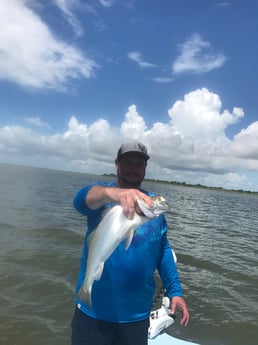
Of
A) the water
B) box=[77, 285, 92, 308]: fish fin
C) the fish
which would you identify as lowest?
the water

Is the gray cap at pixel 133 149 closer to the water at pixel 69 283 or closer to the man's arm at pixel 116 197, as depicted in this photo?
the man's arm at pixel 116 197

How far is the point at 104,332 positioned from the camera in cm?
384

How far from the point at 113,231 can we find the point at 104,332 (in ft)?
5.09

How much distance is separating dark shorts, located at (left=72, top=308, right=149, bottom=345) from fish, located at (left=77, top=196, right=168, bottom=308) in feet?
2.00

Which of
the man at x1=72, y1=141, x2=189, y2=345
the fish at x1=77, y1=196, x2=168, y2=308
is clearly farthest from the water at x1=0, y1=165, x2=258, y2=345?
the fish at x1=77, y1=196, x2=168, y2=308

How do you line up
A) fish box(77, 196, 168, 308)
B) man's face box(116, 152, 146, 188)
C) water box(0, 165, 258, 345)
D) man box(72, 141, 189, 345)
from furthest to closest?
water box(0, 165, 258, 345), man's face box(116, 152, 146, 188), man box(72, 141, 189, 345), fish box(77, 196, 168, 308)

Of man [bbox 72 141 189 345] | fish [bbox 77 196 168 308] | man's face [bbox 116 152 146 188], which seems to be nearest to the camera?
fish [bbox 77 196 168 308]

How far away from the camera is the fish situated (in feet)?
9.43

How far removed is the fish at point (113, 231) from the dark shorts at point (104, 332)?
2.00 feet

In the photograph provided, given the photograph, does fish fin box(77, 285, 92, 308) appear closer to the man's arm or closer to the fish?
the fish

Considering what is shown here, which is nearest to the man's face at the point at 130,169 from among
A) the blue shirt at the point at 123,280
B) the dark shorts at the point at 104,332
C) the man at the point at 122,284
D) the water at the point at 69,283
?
the man at the point at 122,284

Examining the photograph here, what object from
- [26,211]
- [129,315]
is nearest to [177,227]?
[26,211]

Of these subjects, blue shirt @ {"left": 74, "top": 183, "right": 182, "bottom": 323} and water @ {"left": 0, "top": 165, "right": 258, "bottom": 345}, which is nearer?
blue shirt @ {"left": 74, "top": 183, "right": 182, "bottom": 323}

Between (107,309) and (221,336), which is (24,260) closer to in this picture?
(221,336)
